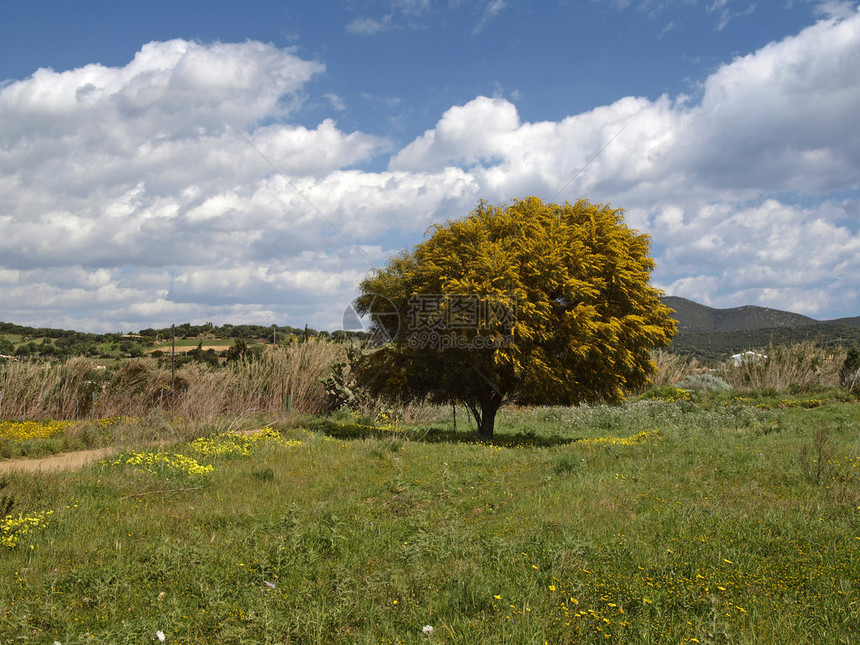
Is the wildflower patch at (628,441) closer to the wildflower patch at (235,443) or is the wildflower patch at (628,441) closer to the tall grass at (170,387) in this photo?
the wildflower patch at (235,443)

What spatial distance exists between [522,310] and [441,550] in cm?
821

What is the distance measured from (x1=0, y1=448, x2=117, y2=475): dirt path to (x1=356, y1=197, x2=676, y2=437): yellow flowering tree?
669 centimetres

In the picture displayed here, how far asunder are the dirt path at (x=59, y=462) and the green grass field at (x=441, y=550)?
1.33 m

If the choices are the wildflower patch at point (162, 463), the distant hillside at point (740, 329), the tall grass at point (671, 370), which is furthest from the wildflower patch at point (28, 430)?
the distant hillside at point (740, 329)

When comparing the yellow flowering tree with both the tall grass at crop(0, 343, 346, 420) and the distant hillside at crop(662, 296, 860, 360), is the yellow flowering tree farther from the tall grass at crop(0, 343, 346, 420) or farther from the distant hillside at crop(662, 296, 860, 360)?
the distant hillside at crop(662, 296, 860, 360)

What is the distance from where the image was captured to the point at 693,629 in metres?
4.21

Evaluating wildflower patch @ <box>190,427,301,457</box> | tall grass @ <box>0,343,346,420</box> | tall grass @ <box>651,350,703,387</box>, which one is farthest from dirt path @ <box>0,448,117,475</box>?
tall grass @ <box>651,350,703,387</box>

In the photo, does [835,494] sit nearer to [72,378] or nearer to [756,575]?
[756,575]

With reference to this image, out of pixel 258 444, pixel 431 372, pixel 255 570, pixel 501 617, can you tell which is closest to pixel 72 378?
pixel 258 444

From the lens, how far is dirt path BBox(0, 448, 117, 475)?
33.7ft

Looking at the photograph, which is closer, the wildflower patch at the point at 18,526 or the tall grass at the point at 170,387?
the wildflower patch at the point at 18,526

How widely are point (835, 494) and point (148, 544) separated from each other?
8.15 meters

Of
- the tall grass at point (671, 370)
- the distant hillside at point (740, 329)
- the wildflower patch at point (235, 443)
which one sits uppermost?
the distant hillside at point (740, 329)

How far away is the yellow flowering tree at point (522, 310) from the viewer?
13609 mm
